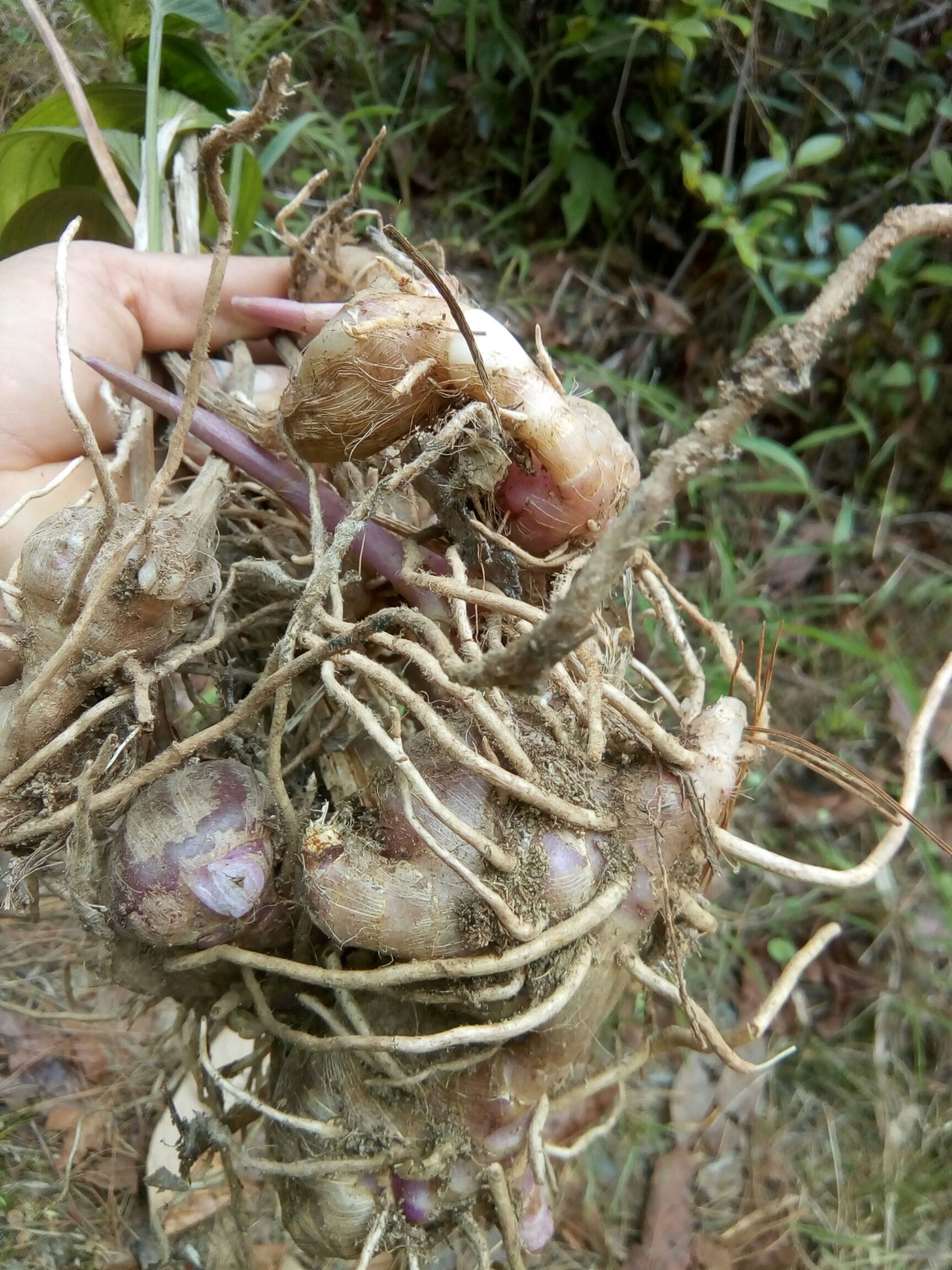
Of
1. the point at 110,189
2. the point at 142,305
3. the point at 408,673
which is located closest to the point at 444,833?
the point at 408,673

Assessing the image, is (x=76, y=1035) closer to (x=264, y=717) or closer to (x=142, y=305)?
(x=264, y=717)

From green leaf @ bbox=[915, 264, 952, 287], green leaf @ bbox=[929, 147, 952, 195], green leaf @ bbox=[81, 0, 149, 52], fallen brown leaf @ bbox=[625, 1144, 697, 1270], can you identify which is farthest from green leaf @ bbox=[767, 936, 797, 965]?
green leaf @ bbox=[81, 0, 149, 52]

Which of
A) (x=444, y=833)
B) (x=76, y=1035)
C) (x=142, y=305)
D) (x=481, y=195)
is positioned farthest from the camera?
(x=481, y=195)

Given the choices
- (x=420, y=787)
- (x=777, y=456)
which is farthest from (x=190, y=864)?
(x=777, y=456)

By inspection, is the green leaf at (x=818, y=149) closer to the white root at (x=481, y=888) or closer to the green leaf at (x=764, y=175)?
the green leaf at (x=764, y=175)

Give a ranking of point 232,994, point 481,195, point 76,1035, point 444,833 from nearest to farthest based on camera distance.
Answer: point 444,833 < point 232,994 < point 76,1035 < point 481,195

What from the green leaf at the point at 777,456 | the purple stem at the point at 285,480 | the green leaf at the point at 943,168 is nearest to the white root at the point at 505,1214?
the purple stem at the point at 285,480

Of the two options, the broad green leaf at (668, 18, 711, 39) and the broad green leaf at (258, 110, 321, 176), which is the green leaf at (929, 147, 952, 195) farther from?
the broad green leaf at (258, 110, 321, 176)
